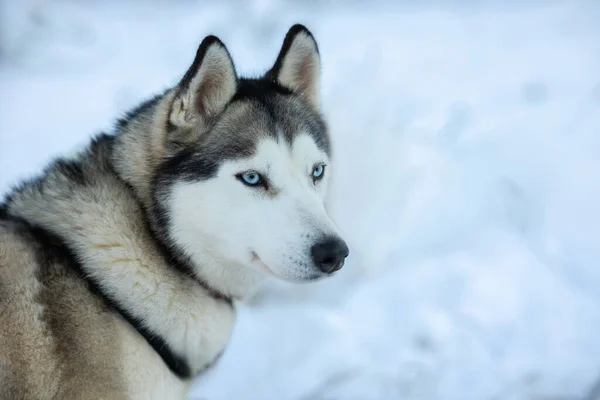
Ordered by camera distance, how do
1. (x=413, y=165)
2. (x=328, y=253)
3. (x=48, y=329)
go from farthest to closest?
(x=413, y=165)
(x=328, y=253)
(x=48, y=329)

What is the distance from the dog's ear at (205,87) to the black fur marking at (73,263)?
63 centimetres

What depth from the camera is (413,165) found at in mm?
4906

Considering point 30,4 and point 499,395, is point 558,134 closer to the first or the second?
point 499,395

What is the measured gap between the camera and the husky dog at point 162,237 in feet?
6.38

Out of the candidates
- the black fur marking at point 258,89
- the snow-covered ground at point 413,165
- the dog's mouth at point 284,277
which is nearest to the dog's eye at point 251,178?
the dog's mouth at point 284,277

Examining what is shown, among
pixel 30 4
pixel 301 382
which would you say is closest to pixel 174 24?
pixel 30 4

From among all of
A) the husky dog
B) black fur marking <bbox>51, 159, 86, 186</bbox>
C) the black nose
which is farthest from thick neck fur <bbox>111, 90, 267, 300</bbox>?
the black nose

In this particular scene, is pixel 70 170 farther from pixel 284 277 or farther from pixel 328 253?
pixel 328 253

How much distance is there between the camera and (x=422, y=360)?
345cm

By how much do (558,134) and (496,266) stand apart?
1966 mm

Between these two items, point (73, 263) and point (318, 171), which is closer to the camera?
point (73, 263)

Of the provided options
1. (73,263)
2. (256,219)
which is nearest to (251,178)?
(256,219)

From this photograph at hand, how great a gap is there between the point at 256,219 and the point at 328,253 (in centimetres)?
30

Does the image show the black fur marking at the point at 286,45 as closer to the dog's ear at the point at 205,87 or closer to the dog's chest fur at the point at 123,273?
the dog's ear at the point at 205,87
